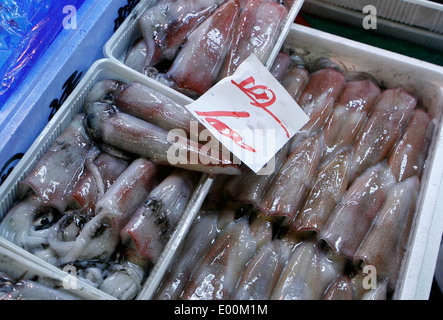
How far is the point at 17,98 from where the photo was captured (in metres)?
2.09

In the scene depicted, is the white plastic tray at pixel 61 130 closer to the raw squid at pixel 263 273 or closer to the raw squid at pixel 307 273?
the raw squid at pixel 263 273

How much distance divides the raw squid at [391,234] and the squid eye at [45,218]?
1270 mm

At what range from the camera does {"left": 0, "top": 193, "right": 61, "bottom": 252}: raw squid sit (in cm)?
194

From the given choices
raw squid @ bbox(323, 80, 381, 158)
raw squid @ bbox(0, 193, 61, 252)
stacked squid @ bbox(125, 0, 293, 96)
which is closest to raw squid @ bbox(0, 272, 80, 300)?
raw squid @ bbox(0, 193, 61, 252)

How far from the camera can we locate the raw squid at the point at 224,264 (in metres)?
1.91

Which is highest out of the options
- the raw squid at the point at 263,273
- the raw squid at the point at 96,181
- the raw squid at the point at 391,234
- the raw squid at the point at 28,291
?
the raw squid at the point at 391,234

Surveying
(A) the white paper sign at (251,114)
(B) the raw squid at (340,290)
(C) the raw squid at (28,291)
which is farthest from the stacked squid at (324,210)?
(C) the raw squid at (28,291)

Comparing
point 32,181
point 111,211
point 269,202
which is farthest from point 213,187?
point 32,181

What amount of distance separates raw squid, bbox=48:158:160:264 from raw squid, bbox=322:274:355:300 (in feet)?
2.81

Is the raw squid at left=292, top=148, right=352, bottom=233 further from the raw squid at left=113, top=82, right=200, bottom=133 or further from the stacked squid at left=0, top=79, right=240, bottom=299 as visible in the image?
the raw squid at left=113, top=82, right=200, bottom=133

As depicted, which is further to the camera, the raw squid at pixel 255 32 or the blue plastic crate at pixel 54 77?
the raw squid at pixel 255 32
